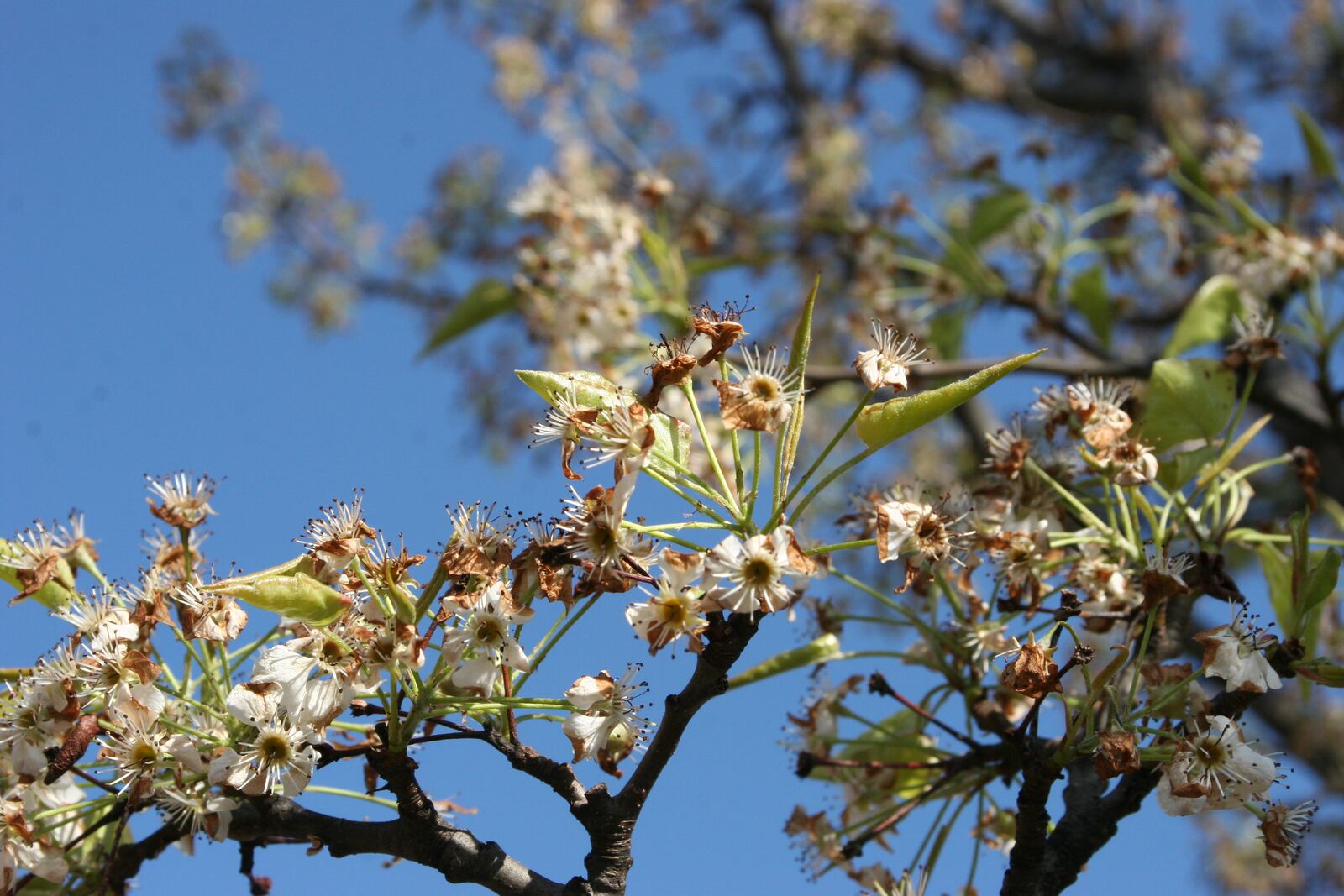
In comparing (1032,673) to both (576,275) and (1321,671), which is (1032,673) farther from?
(576,275)

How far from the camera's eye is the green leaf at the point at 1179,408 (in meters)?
2.03

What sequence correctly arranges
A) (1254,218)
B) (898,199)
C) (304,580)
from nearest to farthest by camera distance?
(304,580) → (1254,218) → (898,199)

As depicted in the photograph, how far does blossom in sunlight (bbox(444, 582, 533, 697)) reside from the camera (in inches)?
57.2

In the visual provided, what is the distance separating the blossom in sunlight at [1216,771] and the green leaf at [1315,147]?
221cm

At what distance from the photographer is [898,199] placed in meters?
3.91

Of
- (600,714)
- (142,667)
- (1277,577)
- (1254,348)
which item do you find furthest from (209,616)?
(1254,348)

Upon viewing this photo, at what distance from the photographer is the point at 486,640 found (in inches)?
57.7

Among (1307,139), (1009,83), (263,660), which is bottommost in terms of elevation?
(263,660)

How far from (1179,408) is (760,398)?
923 millimetres

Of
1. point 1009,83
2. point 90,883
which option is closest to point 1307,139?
point 90,883

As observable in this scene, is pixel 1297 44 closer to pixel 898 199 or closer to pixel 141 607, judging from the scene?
pixel 898 199

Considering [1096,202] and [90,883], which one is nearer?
[90,883]

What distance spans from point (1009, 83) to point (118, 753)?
732 centimetres

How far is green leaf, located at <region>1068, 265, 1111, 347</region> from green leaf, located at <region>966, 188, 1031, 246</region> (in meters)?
0.36
